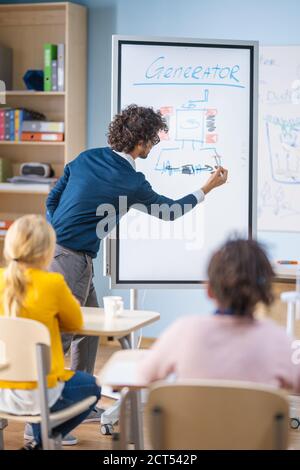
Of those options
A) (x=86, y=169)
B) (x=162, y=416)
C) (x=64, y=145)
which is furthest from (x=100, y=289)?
(x=162, y=416)

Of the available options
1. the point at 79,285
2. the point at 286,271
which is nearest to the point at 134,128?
the point at 79,285

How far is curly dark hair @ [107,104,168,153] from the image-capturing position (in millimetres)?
3978

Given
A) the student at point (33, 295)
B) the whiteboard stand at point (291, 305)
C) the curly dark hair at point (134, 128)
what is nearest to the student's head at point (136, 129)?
the curly dark hair at point (134, 128)

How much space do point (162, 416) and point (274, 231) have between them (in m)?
3.50

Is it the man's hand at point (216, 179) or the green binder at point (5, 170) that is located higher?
the green binder at point (5, 170)

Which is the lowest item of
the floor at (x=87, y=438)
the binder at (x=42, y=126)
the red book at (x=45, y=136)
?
the floor at (x=87, y=438)

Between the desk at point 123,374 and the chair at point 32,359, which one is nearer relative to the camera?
the desk at point 123,374

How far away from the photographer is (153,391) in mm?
2215

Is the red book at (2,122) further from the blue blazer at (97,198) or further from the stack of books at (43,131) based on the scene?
the blue blazer at (97,198)

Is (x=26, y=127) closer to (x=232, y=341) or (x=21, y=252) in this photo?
(x=21, y=252)

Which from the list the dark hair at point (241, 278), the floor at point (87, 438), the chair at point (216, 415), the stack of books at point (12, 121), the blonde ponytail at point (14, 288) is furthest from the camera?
the stack of books at point (12, 121)

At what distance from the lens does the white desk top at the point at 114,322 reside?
9.91 ft

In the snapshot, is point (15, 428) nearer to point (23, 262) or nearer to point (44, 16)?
point (23, 262)

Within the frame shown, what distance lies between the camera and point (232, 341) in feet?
7.43
